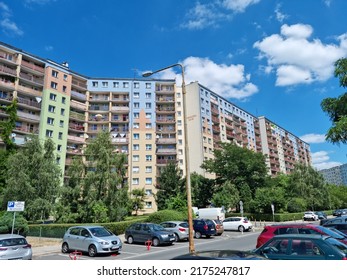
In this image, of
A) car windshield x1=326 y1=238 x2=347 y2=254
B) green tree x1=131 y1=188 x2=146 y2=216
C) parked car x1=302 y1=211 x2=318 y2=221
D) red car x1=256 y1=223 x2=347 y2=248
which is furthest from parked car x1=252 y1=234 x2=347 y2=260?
green tree x1=131 y1=188 x2=146 y2=216

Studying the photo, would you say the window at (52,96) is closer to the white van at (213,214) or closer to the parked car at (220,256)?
the white van at (213,214)

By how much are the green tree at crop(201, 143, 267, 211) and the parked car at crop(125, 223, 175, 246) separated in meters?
27.4

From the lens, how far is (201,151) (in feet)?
209

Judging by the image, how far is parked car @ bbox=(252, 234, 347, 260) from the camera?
25.1ft

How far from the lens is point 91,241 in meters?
15.7

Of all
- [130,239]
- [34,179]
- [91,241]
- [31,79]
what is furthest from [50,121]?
[91,241]

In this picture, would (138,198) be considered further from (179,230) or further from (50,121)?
(179,230)

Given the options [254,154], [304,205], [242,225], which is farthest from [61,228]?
[304,205]

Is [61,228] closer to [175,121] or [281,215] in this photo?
[281,215]

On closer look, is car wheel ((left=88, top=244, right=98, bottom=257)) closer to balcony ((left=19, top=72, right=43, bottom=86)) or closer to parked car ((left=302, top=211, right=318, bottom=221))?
parked car ((left=302, top=211, right=318, bottom=221))

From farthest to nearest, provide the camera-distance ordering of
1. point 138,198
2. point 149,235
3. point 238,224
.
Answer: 1. point 138,198
2. point 238,224
3. point 149,235

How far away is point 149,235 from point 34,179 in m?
18.9
